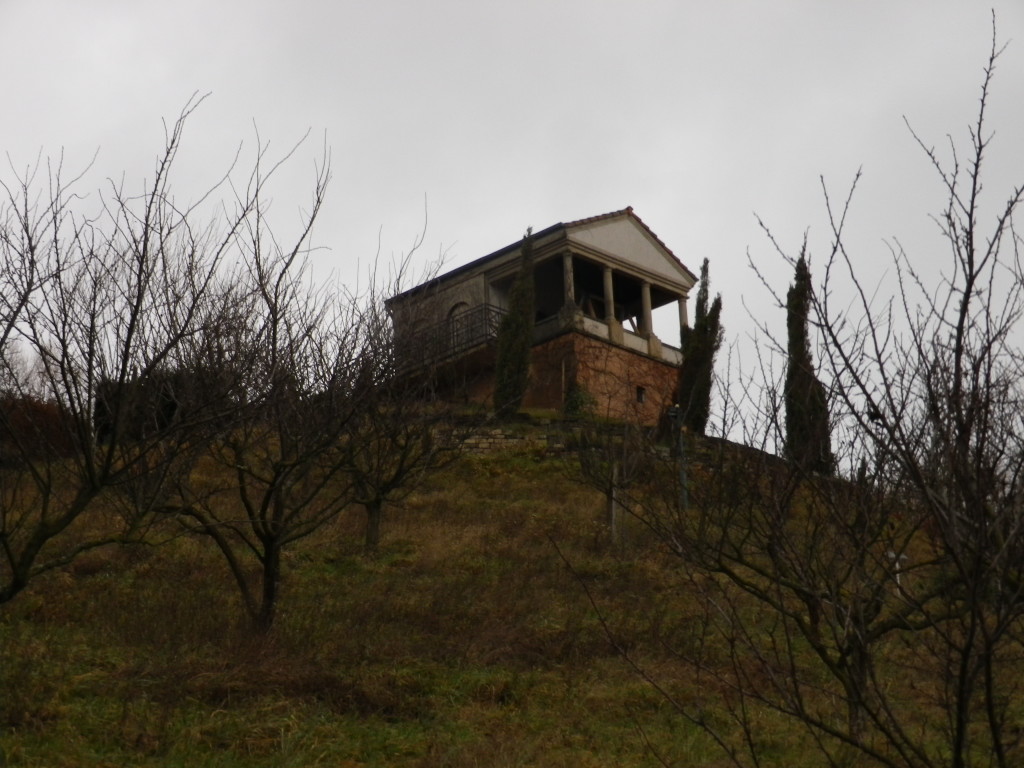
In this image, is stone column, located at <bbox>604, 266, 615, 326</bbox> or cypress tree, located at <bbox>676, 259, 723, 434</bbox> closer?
cypress tree, located at <bbox>676, 259, 723, 434</bbox>

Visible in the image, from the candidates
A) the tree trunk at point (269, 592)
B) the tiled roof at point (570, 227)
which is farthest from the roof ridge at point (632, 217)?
the tree trunk at point (269, 592)

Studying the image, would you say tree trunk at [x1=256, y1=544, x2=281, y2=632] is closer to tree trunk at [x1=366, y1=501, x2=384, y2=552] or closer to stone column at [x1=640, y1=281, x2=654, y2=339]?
tree trunk at [x1=366, y1=501, x2=384, y2=552]

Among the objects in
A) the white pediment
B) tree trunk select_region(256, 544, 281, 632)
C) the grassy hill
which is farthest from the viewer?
the white pediment

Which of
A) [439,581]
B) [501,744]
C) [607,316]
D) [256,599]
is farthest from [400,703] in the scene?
[607,316]

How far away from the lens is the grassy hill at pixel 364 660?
7.27 m

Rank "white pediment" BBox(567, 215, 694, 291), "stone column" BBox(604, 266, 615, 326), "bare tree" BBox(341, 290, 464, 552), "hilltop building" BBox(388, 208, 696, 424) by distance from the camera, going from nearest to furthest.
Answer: "bare tree" BBox(341, 290, 464, 552)
"hilltop building" BBox(388, 208, 696, 424)
"stone column" BBox(604, 266, 615, 326)
"white pediment" BBox(567, 215, 694, 291)

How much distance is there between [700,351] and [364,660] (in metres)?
14.9

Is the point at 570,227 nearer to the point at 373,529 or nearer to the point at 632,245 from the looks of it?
the point at 632,245

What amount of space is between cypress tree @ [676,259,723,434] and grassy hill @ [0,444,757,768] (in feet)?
24.1

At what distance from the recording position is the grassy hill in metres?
7.27

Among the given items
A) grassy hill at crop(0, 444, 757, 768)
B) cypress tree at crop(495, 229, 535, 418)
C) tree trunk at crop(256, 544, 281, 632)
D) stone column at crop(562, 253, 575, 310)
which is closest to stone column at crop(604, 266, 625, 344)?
stone column at crop(562, 253, 575, 310)

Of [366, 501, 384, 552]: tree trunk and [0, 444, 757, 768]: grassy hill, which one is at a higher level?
[366, 501, 384, 552]: tree trunk

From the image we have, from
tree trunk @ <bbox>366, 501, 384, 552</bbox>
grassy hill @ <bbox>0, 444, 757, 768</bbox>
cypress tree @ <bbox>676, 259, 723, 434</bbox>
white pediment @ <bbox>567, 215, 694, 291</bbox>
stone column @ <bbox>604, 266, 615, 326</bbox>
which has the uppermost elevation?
white pediment @ <bbox>567, 215, 694, 291</bbox>

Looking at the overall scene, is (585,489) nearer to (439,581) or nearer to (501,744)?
(439,581)
